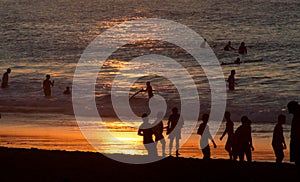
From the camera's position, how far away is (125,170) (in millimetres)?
15148

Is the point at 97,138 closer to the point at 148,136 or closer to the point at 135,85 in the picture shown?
the point at 148,136

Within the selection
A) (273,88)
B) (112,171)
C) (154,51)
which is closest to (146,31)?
(154,51)

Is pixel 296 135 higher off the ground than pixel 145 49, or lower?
lower

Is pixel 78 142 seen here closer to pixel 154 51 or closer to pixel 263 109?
pixel 263 109

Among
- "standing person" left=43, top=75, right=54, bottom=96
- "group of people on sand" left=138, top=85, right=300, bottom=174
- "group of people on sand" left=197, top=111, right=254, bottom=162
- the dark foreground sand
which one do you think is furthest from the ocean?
"group of people on sand" left=197, top=111, right=254, bottom=162

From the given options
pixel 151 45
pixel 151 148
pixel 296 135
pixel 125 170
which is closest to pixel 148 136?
pixel 151 148

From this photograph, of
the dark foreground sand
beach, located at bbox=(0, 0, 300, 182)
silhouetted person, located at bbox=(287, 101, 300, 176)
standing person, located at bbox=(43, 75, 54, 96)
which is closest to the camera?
silhouetted person, located at bbox=(287, 101, 300, 176)

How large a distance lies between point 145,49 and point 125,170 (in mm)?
42538

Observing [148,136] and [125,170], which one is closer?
[125,170]

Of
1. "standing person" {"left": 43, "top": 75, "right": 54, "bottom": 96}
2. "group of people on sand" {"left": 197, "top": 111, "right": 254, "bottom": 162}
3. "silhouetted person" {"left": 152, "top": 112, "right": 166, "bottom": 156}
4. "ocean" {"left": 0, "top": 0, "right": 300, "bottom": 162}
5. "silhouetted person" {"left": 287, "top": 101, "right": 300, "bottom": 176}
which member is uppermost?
"ocean" {"left": 0, "top": 0, "right": 300, "bottom": 162}

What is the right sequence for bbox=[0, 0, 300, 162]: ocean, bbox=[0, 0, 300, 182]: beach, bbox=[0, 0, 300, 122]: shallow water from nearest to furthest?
bbox=[0, 0, 300, 182]: beach → bbox=[0, 0, 300, 162]: ocean → bbox=[0, 0, 300, 122]: shallow water

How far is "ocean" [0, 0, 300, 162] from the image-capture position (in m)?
31.0

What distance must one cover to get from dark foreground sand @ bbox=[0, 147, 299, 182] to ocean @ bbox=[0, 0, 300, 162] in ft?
12.8

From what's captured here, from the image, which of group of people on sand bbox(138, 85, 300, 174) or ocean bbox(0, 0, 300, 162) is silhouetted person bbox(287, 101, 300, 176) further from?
ocean bbox(0, 0, 300, 162)
